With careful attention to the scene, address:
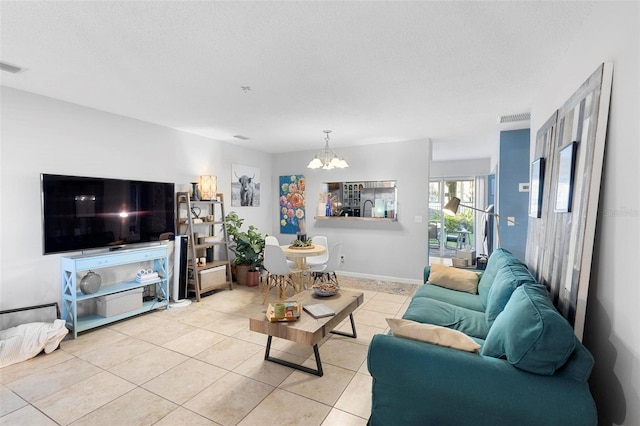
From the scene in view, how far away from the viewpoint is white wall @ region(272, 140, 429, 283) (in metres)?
5.16

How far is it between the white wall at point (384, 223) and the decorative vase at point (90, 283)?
358cm

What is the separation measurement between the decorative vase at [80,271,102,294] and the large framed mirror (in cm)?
360

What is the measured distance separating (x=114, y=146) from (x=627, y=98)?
451 cm

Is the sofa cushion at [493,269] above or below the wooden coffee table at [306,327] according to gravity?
above

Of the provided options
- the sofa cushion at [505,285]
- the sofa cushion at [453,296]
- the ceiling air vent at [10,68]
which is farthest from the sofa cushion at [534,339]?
the ceiling air vent at [10,68]

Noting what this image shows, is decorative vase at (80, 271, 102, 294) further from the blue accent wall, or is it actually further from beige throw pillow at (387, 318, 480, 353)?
the blue accent wall

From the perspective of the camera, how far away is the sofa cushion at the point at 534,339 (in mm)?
1267

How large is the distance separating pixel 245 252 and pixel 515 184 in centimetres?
418

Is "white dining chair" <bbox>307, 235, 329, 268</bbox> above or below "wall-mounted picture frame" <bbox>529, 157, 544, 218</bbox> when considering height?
below

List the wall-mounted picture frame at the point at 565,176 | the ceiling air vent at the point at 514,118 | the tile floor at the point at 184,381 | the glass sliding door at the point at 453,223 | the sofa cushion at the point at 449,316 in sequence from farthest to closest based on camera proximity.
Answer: the glass sliding door at the point at 453,223 → the ceiling air vent at the point at 514,118 → the sofa cushion at the point at 449,316 → the tile floor at the point at 184,381 → the wall-mounted picture frame at the point at 565,176

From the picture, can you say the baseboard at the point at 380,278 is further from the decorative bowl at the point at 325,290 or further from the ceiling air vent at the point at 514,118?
the ceiling air vent at the point at 514,118

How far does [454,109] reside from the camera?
352 centimetres

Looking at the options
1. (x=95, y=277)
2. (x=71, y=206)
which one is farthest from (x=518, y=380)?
(x=71, y=206)

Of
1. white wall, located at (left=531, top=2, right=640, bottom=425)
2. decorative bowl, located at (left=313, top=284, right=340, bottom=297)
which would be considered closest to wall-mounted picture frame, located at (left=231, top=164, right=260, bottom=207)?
decorative bowl, located at (left=313, top=284, right=340, bottom=297)
